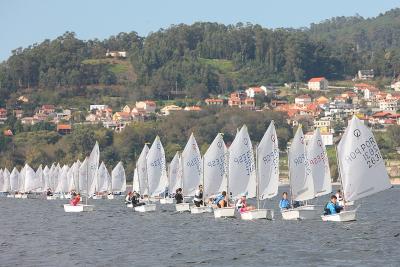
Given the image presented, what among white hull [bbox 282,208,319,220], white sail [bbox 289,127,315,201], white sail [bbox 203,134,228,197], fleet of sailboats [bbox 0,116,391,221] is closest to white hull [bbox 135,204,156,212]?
fleet of sailboats [bbox 0,116,391,221]

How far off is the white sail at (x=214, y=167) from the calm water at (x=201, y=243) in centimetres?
201

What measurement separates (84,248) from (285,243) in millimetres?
9792

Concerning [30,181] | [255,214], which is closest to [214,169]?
[255,214]

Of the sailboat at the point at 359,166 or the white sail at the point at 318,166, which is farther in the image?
the white sail at the point at 318,166

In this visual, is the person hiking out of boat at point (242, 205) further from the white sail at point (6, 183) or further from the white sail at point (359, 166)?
the white sail at point (6, 183)

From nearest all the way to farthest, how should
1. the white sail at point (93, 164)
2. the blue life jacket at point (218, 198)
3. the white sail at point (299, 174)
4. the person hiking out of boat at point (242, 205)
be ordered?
the white sail at point (299, 174)
the person hiking out of boat at point (242, 205)
the blue life jacket at point (218, 198)
the white sail at point (93, 164)

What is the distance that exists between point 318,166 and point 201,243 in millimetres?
15520

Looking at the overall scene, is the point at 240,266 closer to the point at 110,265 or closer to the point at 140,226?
the point at 110,265

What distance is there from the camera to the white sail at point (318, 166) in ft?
227

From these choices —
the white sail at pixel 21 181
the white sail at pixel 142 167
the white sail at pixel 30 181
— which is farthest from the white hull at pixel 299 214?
the white sail at pixel 21 181

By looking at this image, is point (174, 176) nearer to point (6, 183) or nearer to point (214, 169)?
point (214, 169)

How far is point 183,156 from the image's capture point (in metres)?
84.4

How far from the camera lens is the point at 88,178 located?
108 meters

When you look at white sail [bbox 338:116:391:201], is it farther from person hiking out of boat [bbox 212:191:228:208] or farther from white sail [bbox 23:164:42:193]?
white sail [bbox 23:164:42:193]
